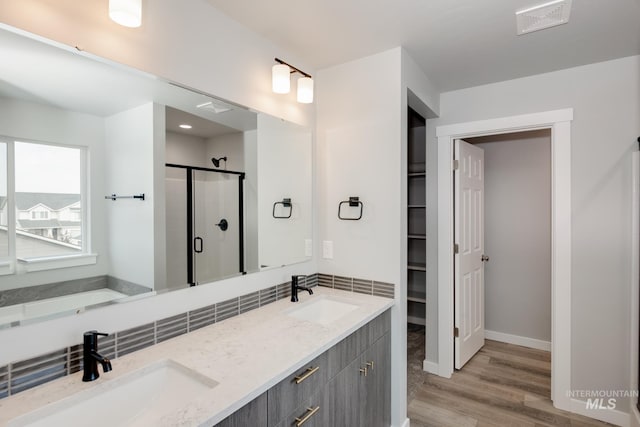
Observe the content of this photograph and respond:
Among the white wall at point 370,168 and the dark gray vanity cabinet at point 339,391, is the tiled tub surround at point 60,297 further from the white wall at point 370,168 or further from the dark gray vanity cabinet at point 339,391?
the white wall at point 370,168

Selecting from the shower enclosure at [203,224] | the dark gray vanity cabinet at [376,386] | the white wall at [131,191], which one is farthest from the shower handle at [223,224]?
the dark gray vanity cabinet at [376,386]

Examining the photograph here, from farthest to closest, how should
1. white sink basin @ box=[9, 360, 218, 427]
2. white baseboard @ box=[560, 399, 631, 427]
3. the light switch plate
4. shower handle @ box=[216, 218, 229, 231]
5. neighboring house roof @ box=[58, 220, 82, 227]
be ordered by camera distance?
the light switch plate → white baseboard @ box=[560, 399, 631, 427] → shower handle @ box=[216, 218, 229, 231] → neighboring house roof @ box=[58, 220, 82, 227] → white sink basin @ box=[9, 360, 218, 427]

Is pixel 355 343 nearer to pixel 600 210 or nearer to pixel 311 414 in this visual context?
pixel 311 414

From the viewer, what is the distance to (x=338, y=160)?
2.32 metres

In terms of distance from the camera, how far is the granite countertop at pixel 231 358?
0.96m

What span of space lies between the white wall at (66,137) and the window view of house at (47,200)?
0.13 ft

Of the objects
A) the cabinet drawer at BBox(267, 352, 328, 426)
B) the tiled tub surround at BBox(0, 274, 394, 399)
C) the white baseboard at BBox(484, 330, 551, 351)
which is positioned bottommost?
the white baseboard at BBox(484, 330, 551, 351)

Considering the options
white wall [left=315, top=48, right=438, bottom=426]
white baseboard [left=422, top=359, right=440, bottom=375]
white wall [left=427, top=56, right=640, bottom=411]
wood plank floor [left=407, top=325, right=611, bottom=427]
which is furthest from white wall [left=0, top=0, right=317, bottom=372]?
white wall [left=427, top=56, right=640, bottom=411]

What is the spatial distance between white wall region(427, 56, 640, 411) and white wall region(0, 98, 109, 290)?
2.93 m

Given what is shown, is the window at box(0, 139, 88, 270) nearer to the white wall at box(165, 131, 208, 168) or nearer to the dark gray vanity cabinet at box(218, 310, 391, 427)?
the white wall at box(165, 131, 208, 168)

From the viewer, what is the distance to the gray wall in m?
3.37

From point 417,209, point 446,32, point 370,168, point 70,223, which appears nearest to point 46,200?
point 70,223

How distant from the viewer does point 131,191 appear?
133 centimetres

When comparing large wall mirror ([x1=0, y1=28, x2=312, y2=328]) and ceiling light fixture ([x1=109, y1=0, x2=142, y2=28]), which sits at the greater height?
ceiling light fixture ([x1=109, y1=0, x2=142, y2=28])
